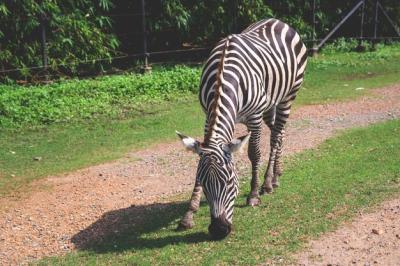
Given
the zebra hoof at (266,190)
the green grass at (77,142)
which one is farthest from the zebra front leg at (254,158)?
the green grass at (77,142)

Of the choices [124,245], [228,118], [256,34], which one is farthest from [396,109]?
[124,245]

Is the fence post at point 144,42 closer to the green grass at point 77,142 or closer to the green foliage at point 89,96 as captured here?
the green foliage at point 89,96

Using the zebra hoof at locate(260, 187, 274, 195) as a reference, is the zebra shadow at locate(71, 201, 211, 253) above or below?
below

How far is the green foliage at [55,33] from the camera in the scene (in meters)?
11.9

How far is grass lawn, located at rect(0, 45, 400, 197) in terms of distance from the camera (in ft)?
27.8

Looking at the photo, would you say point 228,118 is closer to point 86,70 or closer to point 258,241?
point 258,241

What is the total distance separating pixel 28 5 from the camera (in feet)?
38.9

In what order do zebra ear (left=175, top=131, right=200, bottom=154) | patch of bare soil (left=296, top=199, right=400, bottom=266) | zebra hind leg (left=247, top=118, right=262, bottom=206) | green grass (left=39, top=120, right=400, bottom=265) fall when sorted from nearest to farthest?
1. patch of bare soil (left=296, top=199, right=400, bottom=266)
2. zebra ear (left=175, top=131, right=200, bottom=154)
3. green grass (left=39, top=120, right=400, bottom=265)
4. zebra hind leg (left=247, top=118, right=262, bottom=206)

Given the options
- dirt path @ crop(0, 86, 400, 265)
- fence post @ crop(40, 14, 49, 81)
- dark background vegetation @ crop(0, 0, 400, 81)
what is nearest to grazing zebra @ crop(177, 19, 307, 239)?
dirt path @ crop(0, 86, 400, 265)

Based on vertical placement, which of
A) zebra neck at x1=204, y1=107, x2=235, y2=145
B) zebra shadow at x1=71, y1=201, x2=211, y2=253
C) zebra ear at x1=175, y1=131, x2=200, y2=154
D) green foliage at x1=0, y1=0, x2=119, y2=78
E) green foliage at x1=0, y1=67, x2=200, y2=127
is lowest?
zebra shadow at x1=71, y1=201, x2=211, y2=253

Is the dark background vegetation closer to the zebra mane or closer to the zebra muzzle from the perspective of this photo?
the zebra mane

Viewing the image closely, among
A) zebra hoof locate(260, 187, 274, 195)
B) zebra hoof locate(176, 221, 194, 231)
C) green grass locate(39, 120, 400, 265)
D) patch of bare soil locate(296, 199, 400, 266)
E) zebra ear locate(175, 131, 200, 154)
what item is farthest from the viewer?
zebra hoof locate(260, 187, 274, 195)

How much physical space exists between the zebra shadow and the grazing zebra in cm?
26

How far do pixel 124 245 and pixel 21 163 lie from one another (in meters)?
3.39
